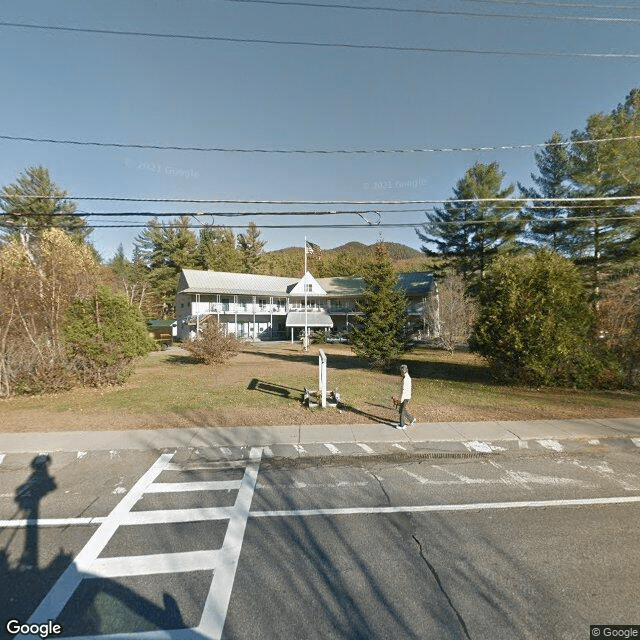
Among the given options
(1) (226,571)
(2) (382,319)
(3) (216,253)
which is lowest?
(1) (226,571)

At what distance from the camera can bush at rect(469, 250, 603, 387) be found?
32.7 ft

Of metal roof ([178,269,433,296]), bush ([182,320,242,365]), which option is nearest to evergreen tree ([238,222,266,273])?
metal roof ([178,269,433,296])

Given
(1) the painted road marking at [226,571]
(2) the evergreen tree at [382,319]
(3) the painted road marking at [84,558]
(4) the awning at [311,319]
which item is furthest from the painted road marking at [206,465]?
(4) the awning at [311,319]

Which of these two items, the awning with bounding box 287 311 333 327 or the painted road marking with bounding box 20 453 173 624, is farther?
the awning with bounding box 287 311 333 327

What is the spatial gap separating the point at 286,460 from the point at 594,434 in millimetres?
6299

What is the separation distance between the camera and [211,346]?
57.7 feet

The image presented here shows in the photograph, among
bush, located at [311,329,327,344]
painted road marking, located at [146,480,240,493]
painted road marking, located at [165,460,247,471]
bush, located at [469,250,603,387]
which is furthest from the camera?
bush, located at [311,329,327,344]

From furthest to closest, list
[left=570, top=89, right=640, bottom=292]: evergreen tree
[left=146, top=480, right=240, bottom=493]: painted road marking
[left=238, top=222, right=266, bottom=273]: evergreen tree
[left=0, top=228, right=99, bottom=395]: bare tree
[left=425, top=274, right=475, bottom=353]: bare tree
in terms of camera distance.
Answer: [left=238, top=222, right=266, bottom=273]: evergreen tree, [left=425, top=274, right=475, bottom=353]: bare tree, [left=570, top=89, right=640, bottom=292]: evergreen tree, [left=0, top=228, right=99, bottom=395]: bare tree, [left=146, top=480, right=240, bottom=493]: painted road marking

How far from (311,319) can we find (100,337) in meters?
27.8

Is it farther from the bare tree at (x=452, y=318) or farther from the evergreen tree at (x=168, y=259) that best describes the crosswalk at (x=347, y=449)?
the evergreen tree at (x=168, y=259)

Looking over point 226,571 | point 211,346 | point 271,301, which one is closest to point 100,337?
point 211,346

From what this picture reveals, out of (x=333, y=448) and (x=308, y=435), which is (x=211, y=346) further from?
(x=333, y=448)

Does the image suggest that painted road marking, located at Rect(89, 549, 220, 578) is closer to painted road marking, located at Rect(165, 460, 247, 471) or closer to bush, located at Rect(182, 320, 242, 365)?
painted road marking, located at Rect(165, 460, 247, 471)

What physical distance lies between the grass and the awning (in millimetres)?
23868
